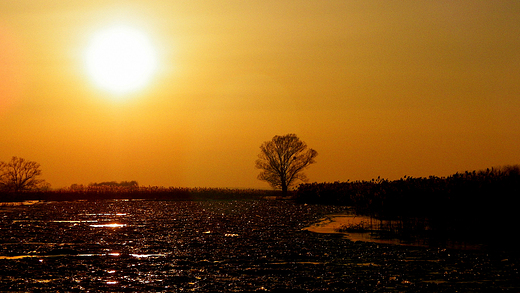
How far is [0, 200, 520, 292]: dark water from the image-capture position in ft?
68.6

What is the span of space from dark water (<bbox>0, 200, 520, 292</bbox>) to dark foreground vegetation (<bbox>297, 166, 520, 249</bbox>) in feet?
21.4

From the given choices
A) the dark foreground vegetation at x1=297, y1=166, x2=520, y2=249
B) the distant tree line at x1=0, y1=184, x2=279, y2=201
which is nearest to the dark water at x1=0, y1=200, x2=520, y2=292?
the dark foreground vegetation at x1=297, y1=166, x2=520, y2=249

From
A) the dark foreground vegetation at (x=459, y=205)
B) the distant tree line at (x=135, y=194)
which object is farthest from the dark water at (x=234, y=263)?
the distant tree line at (x=135, y=194)

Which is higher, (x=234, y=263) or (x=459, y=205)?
(x=459, y=205)

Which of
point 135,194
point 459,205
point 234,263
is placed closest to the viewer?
point 234,263

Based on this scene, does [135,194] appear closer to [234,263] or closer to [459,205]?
[459,205]

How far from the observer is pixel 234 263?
26094mm

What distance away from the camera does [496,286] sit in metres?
20.3

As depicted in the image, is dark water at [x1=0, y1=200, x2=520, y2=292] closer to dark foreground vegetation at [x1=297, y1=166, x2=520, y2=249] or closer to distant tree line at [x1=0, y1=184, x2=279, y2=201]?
dark foreground vegetation at [x1=297, y1=166, x2=520, y2=249]

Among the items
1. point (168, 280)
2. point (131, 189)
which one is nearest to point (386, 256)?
point (168, 280)

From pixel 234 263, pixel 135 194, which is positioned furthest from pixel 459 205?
pixel 135 194

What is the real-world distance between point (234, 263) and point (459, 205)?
17.9 metres

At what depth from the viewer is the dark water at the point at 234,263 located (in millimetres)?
20906

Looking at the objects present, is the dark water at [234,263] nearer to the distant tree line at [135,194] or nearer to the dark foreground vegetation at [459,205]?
the dark foreground vegetation at [459,205]
